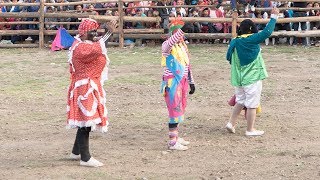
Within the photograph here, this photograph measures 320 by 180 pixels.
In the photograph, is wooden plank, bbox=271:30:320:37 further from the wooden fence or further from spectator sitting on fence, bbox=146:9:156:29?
spectator sitting on fence, bbox=146:9:156:29

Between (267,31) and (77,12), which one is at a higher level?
(267,31)

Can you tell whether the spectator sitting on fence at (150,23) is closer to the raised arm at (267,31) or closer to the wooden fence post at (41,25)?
the wooden fence post at (41,25)

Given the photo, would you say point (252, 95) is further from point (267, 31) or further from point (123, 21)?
point (123, 21)

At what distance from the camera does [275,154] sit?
28.7 feet

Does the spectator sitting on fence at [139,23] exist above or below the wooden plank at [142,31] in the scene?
above

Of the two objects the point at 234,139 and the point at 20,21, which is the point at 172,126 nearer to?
the point at 234,139

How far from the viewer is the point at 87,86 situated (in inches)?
324

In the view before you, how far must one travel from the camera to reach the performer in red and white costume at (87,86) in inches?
322

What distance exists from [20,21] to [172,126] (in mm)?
12958

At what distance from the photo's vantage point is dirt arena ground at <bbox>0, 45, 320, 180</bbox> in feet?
26.9

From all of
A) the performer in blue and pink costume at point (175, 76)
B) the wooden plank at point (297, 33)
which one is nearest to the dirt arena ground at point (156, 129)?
the performer in blue and pink costume at point (175, 76)

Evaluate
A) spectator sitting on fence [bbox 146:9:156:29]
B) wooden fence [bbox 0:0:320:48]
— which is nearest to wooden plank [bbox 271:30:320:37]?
wooden fence [bbox 0:0:320:48]

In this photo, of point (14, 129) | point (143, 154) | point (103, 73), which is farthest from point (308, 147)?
point (14, 129)

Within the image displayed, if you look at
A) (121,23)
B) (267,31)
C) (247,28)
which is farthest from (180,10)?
(267,31)
